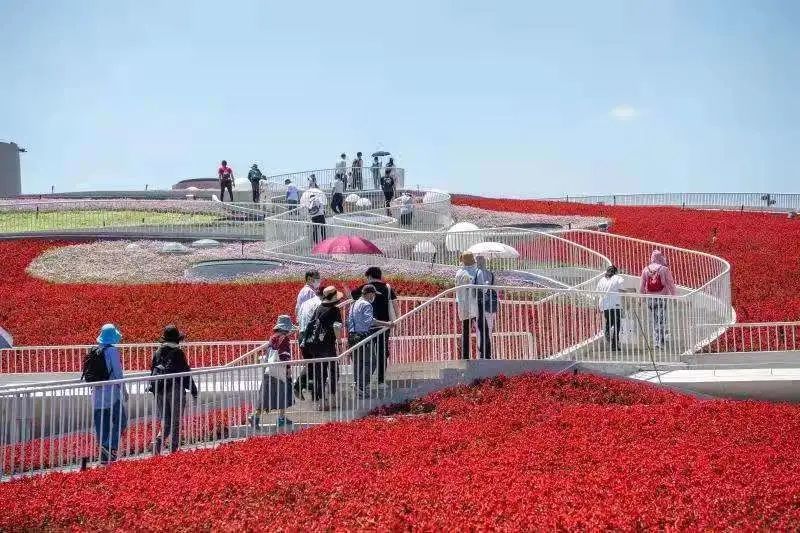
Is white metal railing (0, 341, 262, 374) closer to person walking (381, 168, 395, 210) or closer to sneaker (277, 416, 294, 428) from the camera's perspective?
sneaker (277, 416, 294, 428)

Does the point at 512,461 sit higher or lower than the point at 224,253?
lower

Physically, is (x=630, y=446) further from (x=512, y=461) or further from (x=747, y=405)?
(x=747, y=405)

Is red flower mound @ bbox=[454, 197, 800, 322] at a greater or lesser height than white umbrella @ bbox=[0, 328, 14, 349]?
greater

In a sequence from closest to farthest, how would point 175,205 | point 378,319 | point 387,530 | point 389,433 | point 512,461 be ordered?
point 387,530, point 512,461, point 389,433, point 378,319, point 175,205

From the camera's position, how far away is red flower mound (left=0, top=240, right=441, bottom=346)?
24469 millimetres

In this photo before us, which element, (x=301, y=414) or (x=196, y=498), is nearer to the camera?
(x=196, y=498)

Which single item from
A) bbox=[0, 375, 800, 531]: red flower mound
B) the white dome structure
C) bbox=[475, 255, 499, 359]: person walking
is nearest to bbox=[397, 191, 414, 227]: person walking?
the white dome structure

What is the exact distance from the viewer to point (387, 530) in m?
9.51

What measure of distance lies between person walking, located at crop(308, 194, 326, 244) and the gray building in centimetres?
4093

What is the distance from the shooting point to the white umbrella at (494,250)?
27766 mm

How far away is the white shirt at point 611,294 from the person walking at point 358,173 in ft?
99.6

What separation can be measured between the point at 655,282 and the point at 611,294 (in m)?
2.04

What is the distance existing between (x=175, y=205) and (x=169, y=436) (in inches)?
1377

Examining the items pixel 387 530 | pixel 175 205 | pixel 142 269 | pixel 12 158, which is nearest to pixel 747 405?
pixel 387 530
